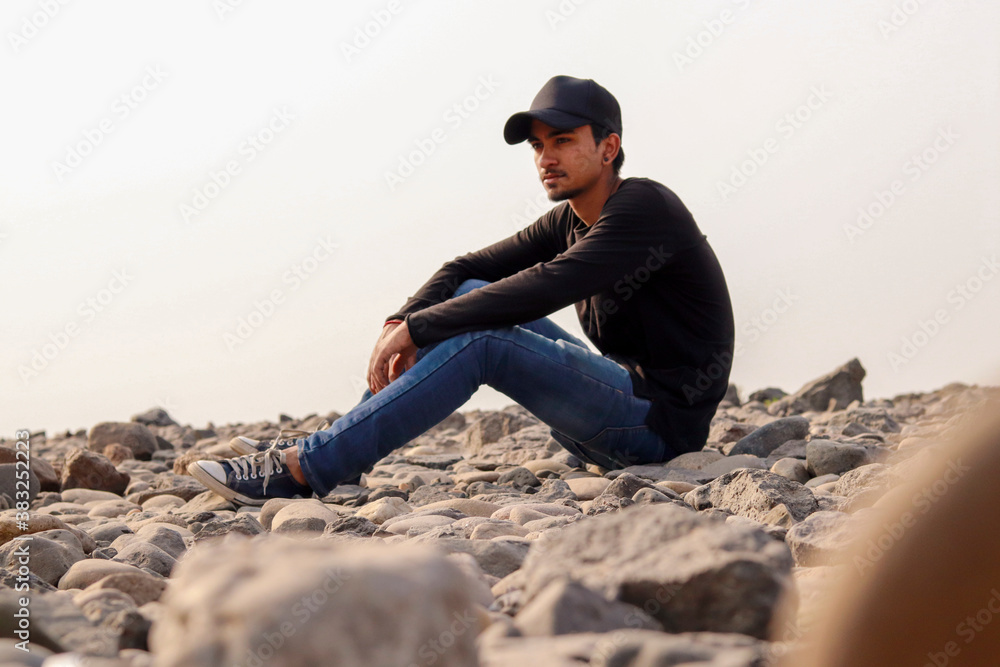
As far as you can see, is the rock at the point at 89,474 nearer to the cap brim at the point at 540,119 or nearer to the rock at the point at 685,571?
the cap brim at the point at 540,119

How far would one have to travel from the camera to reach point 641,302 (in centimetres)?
351

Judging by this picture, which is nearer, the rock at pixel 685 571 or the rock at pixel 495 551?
the rock at pixel 685 571

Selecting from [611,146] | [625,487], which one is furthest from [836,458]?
[611,146]

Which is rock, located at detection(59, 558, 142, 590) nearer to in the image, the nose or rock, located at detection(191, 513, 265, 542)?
rock, located at detection(191, 513, 265, 542)

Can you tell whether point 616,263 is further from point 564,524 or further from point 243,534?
point 243,534

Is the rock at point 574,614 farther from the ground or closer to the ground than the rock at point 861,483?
farther from the ground

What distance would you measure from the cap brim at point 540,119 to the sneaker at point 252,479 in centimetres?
158

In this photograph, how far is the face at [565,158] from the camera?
11.4 ft

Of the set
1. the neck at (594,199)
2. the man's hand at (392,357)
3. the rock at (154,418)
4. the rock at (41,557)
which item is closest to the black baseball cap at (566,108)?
the neck at (594,199)

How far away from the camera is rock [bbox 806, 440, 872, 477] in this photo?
10.6 ft

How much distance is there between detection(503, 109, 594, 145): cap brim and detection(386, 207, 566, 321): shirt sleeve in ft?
2.10

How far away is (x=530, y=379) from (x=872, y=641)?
7.60 ft
